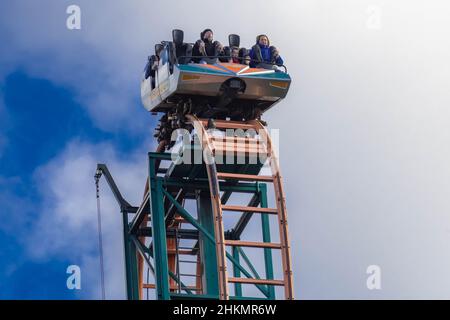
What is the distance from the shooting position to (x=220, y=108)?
126ft

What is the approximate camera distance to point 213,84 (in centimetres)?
3747

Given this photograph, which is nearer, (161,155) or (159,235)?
(159,235)

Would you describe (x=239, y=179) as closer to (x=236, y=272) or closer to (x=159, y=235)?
(x=159, y=235)

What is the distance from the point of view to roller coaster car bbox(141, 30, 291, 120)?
37438 millimetres

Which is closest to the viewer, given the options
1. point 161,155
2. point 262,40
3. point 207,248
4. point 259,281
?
point 259,281

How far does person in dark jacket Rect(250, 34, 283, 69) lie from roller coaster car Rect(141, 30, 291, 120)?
17 centimetres

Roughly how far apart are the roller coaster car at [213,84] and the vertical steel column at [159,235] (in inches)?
73.7

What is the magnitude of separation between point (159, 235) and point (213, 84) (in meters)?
4.01

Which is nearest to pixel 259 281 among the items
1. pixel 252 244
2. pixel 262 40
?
pixel 252 244

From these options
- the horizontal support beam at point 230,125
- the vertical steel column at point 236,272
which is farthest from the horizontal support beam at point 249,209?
the vertical steel column at point 236,272
